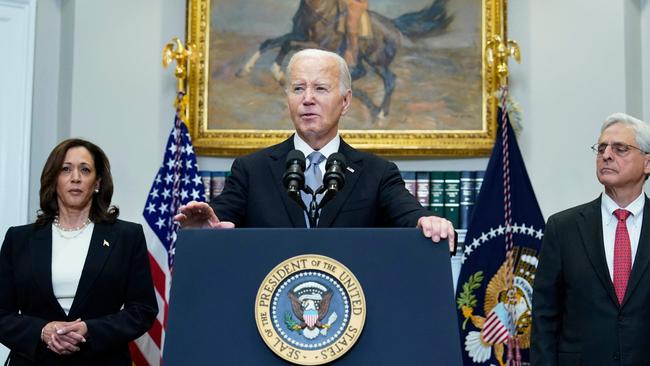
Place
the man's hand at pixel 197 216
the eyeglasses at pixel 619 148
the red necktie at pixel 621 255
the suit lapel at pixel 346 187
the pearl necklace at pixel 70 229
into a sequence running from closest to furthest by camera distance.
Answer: the man's hand at pixel 197 216 → the suit lapel at pixel 346 187 → the red necktie at pixel 621 255 → the eyeglasses at pixel 619 148 → the pearl necklace at pixel 70 229

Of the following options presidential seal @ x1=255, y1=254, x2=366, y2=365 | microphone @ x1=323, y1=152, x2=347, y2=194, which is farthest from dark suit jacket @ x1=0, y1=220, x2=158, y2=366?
presidential seal @ x1=255, y1=254, x2=366, y2=365

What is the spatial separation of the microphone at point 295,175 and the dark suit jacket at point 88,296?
2.00 metres

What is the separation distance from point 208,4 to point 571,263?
3604mm

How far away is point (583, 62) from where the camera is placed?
21.0 feet

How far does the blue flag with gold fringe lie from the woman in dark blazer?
7.70 ft

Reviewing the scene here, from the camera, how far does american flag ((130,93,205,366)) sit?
18.8ft

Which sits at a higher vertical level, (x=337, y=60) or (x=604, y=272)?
(x=337, y=60)

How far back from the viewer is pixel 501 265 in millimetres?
5949

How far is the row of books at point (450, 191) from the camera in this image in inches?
247

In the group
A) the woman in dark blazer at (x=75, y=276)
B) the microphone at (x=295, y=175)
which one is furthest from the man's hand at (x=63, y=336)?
the microphone at (x=295, y=175)

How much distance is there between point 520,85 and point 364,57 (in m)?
1.16

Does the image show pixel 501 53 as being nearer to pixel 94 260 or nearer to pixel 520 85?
pixel 520 85

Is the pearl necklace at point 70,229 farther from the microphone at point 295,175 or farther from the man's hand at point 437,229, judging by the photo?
the man's hand at point 437,229

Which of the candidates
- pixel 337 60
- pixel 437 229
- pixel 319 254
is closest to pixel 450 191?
pixel 337 60
